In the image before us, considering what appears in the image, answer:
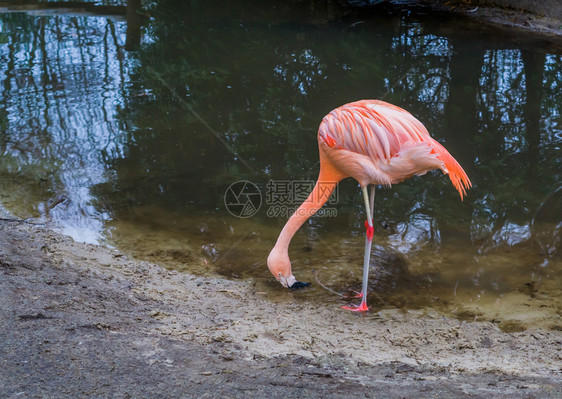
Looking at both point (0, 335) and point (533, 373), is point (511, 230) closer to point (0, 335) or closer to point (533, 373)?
point (533, 373)

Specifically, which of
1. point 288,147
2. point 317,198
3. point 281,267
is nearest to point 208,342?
point 281,267

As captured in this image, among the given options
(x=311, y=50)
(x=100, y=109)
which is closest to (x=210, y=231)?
(x=100, y=109)

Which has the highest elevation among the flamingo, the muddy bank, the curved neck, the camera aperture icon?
the flamingo

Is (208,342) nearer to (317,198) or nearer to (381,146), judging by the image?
(317,198)

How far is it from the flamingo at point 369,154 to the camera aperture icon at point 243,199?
1.25 metres

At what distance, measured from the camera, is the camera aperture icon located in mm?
5180

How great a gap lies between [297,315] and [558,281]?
1953 mm

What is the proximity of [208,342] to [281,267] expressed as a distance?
38.4 inches

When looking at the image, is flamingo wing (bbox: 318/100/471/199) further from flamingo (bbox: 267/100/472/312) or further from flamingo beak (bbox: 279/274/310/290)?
flamingo beak (bbox: 279/274/310/290)

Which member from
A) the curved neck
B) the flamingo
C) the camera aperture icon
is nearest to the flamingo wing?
the flamingo

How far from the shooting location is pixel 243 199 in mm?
5355

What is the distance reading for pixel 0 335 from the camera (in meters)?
2.76

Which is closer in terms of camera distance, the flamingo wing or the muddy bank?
the muddy bank

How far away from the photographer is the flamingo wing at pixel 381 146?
12.1ft
